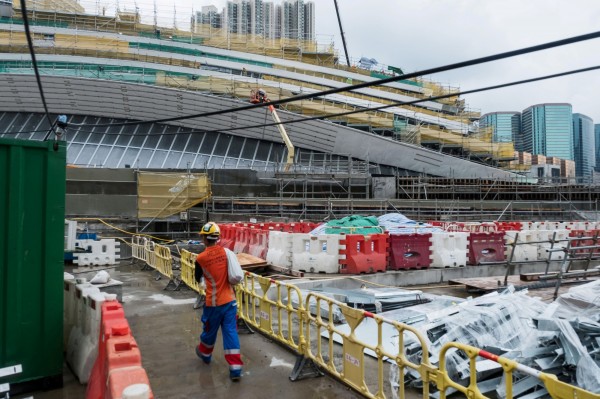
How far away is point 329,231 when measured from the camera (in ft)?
44.1

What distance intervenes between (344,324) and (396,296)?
1.66 meters

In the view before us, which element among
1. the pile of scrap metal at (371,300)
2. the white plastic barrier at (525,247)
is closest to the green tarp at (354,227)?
the white plastic barrier at (525,247)

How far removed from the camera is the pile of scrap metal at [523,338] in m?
4.20

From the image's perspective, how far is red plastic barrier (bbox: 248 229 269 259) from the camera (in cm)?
1225

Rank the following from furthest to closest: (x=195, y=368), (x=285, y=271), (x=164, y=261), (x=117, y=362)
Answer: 1. (x=164, y=261)
2. (x=285, y=271)
3. (x=195, y=368)
4. (x=117, y=362)

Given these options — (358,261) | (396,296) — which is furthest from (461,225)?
(396,296)

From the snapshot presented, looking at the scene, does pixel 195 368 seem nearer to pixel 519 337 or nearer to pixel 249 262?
pixel 519 337

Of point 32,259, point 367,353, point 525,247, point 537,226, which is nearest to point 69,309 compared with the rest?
point 32,259

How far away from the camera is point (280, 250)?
1149 cm

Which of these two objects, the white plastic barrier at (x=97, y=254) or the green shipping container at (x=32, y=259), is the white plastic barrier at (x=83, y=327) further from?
the white plastic barrier at (x=97, y=254)

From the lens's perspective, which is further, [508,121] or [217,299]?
[508,121]

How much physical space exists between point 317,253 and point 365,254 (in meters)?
1.24

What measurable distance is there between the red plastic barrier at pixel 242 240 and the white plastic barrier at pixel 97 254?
414cm

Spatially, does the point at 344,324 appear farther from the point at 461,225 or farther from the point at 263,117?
the point at 263,117
